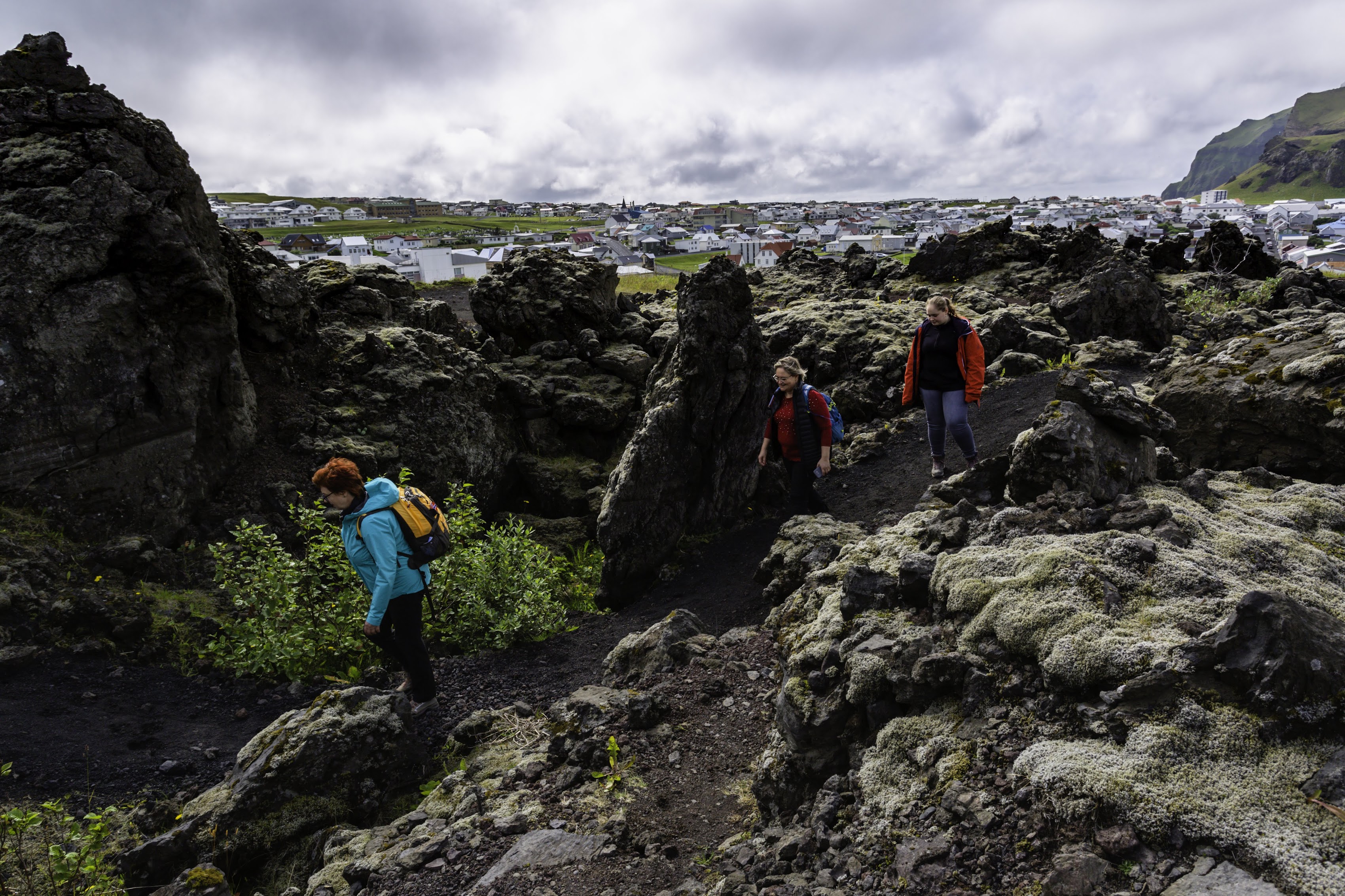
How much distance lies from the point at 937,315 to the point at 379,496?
7.92 meters

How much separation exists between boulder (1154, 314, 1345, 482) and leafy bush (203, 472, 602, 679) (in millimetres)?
9612

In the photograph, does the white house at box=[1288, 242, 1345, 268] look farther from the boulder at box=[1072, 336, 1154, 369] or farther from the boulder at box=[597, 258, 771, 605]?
the boulder at box=[597, 258, 771, 605]

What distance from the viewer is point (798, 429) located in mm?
10422

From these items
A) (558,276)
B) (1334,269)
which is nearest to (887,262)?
(558,276)

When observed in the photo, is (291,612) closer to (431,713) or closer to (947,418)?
(431,713)

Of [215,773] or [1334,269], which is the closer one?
[215,773]

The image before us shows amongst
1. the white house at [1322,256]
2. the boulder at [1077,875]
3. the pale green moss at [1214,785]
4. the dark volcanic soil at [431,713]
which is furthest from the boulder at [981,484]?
the white house at [1322,256]

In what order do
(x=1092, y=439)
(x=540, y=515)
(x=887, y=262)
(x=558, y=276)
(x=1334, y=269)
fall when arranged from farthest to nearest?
(x=1334, y=269)
(x=887, y=262)
(x=558, y=276)
(x=540, y=515)
(x=1092, y=439)

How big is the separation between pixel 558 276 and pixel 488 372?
5567 millimetres

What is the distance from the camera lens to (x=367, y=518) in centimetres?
687

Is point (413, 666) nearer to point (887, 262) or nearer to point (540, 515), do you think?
point (540, 515)

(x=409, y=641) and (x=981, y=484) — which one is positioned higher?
(x=981, y=484)

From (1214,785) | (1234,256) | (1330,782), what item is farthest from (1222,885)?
(1234,256)

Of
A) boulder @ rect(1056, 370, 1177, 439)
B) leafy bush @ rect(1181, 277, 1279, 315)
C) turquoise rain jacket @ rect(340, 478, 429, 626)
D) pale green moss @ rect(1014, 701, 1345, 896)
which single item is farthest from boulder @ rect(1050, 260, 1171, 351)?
turquoise rain jacket @ rect(340, 478, 429, 626)
